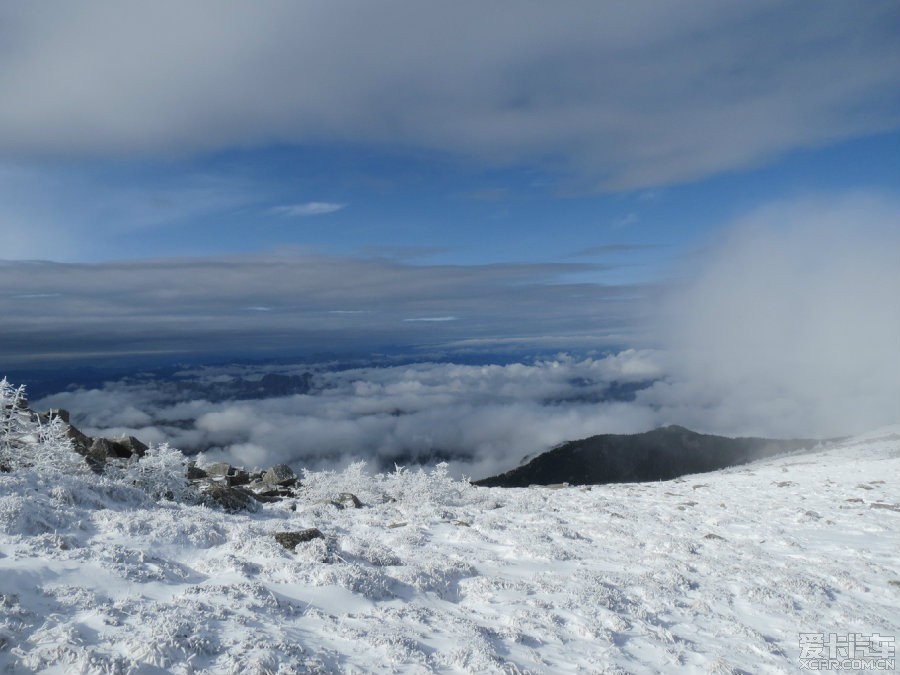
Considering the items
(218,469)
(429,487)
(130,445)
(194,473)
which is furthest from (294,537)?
(218,469)

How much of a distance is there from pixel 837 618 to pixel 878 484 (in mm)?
15861

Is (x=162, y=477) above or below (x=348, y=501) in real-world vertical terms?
above

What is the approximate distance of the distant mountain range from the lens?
108250 millimetres

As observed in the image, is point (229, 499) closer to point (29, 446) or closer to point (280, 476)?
point (29, 446)

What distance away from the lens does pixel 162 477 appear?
44.4ft

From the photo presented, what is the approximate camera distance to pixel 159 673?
6.14 meters

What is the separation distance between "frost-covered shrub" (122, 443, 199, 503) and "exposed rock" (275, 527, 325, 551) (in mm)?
4221

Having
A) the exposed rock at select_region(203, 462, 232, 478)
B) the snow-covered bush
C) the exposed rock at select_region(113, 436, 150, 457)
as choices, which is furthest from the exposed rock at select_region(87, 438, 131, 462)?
the exposed rock at select_region(203, 462, 232, 478)

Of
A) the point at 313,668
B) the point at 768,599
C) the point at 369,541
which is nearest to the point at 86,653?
the point at 313,668

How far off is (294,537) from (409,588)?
253cm

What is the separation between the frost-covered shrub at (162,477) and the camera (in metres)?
13.3

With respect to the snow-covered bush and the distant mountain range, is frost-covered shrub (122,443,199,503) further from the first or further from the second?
the distant mountain range

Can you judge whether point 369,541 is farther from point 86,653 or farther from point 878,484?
point 878,484

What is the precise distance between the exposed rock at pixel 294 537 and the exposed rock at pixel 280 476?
10.5 meters
